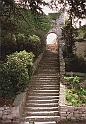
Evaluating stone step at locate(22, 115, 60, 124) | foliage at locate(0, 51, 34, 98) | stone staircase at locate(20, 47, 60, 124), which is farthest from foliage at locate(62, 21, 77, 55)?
stone step at locate(22, 115, 60, 124)

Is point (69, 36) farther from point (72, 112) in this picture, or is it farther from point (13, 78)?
point (72, 112)

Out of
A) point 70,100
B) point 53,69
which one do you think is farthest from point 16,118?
point 53,69

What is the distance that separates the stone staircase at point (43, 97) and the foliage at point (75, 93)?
2.19ft

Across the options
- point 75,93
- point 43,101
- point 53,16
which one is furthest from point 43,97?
point 53,16

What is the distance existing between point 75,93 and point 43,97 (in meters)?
1.61

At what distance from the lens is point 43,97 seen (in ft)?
42.0

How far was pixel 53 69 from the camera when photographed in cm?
1675

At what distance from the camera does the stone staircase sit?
11.2m

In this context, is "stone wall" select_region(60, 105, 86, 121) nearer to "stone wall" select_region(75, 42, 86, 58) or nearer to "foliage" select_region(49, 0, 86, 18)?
"foliage" select_region(49, 0, 86, 18)

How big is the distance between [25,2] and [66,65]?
6789 millimetres

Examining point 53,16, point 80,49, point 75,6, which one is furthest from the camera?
point 53,16

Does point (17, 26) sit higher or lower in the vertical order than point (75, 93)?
higher

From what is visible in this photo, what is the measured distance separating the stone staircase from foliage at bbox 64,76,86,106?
0.67 m

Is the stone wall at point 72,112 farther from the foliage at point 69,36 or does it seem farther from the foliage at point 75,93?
the foliage at point 69,36
